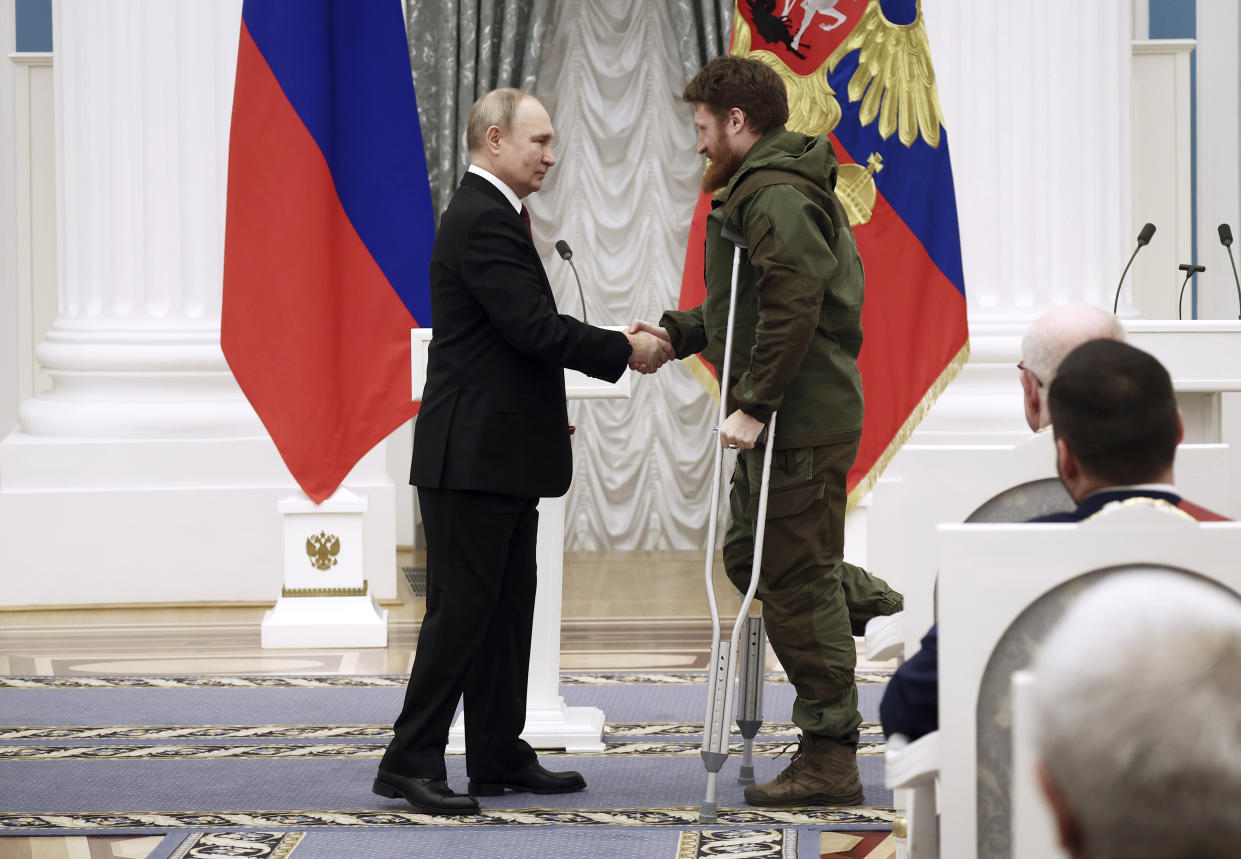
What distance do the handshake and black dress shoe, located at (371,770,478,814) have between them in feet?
3.38

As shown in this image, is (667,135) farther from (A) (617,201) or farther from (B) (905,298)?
(B) (905,298)

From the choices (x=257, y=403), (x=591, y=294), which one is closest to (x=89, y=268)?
(x=257, y=403)

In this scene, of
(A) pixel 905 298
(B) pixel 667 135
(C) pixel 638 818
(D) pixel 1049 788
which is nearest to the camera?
(D) pixel 1049 788

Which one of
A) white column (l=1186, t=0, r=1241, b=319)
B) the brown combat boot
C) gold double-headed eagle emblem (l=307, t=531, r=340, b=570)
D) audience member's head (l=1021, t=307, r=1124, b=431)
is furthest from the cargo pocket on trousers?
white column (l=1186, t=0, r=1241, b=319)

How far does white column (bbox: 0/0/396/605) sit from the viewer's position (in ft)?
20.5

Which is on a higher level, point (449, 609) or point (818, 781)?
point (449, 609)

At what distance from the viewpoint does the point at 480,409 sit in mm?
3348

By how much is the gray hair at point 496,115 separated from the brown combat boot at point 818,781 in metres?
1.49

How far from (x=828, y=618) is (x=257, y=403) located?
8.38 ft

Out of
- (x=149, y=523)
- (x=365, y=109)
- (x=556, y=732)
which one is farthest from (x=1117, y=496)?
(x=149, y=523)

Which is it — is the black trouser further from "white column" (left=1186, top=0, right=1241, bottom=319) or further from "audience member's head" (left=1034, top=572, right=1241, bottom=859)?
"white column" (left=1186, top=0, right=1241, bottom=319)

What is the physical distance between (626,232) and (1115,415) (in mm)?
6298

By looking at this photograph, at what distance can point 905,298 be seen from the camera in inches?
216

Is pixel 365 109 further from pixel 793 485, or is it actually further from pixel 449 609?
pixel 793 485
